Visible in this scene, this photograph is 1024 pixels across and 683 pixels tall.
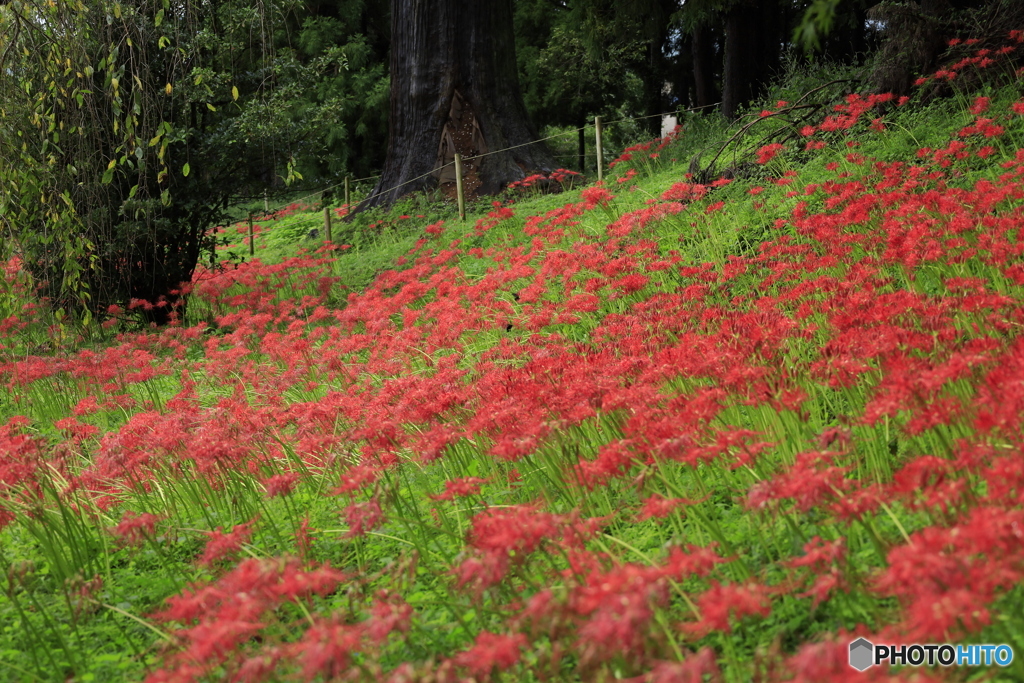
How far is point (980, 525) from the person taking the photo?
5.94 ft

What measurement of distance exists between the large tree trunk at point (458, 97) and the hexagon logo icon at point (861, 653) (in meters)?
11.0

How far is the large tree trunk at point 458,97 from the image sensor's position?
12961 millimetres

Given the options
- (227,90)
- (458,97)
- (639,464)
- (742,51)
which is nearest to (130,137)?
(639,464)

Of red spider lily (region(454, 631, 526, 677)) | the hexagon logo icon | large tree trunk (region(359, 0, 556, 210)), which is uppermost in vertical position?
large tree trunk (region(359, 0, 556, 210))

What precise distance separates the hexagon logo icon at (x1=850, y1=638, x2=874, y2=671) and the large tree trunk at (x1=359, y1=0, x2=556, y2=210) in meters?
11.0

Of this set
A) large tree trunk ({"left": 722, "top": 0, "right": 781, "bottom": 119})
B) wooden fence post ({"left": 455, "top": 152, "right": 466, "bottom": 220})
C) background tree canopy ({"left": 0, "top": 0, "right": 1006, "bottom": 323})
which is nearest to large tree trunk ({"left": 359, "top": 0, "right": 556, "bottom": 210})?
background tree canopy ({"left": 0, "top": 0, "right": 1006, "bottom": 323})

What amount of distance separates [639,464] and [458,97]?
1062cm

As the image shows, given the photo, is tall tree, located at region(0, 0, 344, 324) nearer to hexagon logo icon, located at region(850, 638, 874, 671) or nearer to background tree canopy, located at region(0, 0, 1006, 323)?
background tree canopy, located at region(0, 0, 1006, 323)

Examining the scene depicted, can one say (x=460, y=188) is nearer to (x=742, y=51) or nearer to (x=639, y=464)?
(x=742, y=51)

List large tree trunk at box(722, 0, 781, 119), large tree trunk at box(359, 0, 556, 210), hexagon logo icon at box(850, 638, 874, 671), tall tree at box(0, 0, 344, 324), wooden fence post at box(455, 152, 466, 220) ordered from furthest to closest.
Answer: large tree trunk at box(722, 0, 781, 119), large tree trunk at box(359, 0, 556, 210), wooden fence post at box(455, 152, 466, 220), tall tree at box(0, 0, 344, 324), hexagon logo icon at box(850, 638, 874, 671)

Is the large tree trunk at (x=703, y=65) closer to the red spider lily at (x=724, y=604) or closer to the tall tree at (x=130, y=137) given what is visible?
the tall tree at (x=130, y=137)

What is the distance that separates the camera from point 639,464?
3.31m

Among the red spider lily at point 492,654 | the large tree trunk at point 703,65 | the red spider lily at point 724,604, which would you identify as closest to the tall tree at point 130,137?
the red spider lily at point 492,654

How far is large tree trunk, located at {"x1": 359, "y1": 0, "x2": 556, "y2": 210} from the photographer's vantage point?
1296 cm
